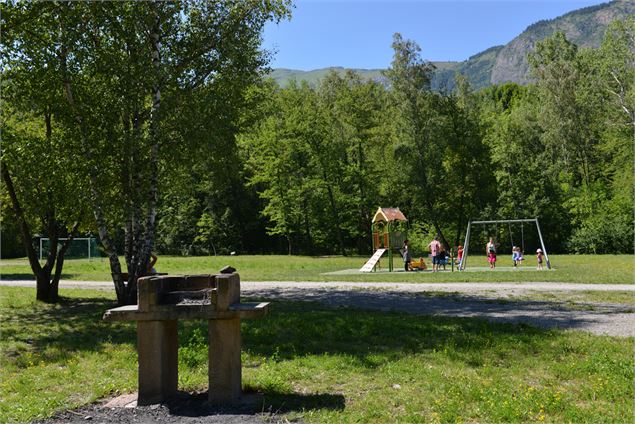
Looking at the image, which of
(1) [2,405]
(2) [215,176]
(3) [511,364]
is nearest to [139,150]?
(2) [215,176]

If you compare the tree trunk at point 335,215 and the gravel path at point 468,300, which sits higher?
the tree trunk at point 335,215

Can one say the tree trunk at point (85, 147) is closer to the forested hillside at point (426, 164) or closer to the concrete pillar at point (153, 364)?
the concrete pillar at point (153, 364)

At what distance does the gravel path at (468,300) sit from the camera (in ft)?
34.6

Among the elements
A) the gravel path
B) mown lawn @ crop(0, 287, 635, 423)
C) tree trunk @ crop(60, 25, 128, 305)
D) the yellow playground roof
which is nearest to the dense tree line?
tree trunk @ crop(60, 25, 128, 305)

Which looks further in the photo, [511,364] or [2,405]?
[511,364]

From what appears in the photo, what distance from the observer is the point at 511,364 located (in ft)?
23.6

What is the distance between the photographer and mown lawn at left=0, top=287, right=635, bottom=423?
563 cm

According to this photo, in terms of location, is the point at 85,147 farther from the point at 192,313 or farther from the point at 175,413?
the point at 175,413

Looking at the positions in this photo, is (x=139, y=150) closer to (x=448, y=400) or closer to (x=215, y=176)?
(x=215, y=176)

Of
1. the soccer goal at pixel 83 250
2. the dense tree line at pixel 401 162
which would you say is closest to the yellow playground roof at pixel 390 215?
the dense tree line at pixel 401 162

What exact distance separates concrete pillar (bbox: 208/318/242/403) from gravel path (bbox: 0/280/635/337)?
6.02 m

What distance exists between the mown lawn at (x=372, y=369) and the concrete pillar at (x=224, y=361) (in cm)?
39

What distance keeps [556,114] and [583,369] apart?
141 feet

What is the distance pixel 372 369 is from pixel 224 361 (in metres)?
2.01
